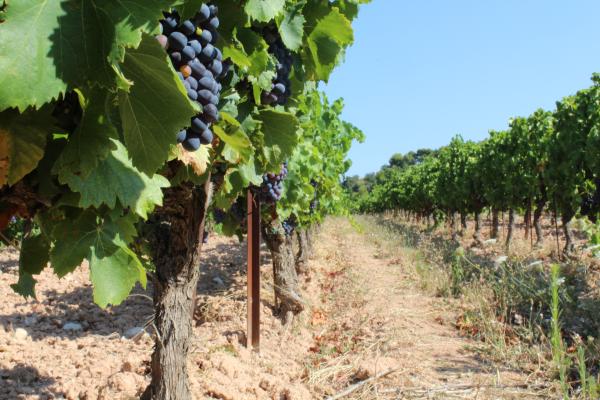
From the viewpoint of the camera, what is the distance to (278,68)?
7.26 feet

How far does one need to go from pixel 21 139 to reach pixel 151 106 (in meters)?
0.32

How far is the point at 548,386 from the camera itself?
4293 mm

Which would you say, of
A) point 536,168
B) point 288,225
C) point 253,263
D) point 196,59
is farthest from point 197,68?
point 536,168

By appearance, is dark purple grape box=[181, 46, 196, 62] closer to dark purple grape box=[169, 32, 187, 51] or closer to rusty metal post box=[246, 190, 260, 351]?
dark purple grape box=[169, 32, 187, 51]

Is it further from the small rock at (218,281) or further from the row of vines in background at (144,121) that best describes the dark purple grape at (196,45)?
the small rock at (218,281)

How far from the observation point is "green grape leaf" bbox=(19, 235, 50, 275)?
1.76 metres

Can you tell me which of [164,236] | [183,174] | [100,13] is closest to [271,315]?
[164,236]

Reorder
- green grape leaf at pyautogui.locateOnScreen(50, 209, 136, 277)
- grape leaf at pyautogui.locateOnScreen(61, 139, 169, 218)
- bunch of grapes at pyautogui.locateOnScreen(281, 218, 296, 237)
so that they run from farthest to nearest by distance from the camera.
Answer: bunch of grapes at pyautogui.locateOnScreen(281, 218, 296, 237), green grape leaf at pyautogui.locateOnScreen(50, 209, 136, 277), grape leaf at pyautogui.locateOnScreen(61, 139, 169, 218)

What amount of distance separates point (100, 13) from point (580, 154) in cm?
1279

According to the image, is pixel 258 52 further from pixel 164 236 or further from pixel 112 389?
pixel 112 389

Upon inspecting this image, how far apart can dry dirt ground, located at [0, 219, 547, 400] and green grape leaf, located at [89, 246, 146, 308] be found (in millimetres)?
1553

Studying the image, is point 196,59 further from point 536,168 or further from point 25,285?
point 536,168

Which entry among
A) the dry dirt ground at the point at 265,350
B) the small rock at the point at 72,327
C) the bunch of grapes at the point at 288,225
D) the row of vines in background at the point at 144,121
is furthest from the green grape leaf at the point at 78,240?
the bunch of grapes at the point at 288,225

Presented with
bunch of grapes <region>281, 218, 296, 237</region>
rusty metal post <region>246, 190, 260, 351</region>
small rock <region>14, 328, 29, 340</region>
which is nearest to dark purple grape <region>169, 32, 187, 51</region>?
rusty metal post <region>246, 190, 260, 351</region>
